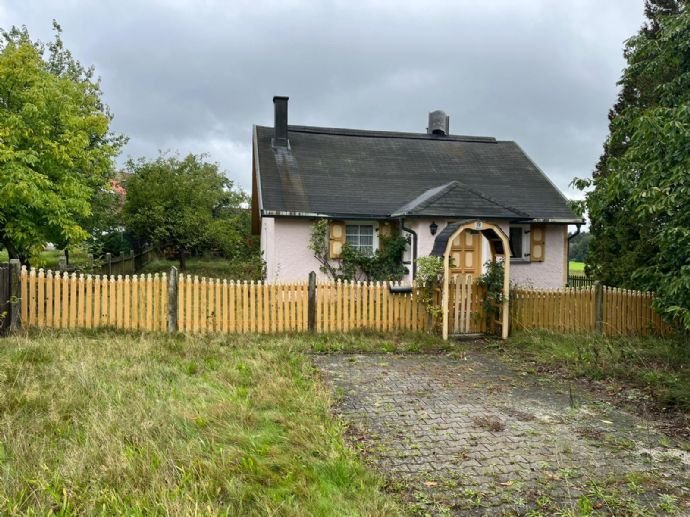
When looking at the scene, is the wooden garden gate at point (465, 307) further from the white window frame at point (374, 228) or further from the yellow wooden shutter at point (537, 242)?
the yellow wooden shutter at point (537, 242)

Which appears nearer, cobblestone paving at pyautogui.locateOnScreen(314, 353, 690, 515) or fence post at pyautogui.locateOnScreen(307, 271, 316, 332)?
cobblestone paving at pyautogui.locateOnScreen(314, 353, 690, 515)

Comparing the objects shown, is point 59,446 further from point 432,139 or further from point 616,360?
point 432,139

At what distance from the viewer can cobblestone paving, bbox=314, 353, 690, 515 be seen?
12.4 ft

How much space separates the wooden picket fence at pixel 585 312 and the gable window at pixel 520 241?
469 centimetres

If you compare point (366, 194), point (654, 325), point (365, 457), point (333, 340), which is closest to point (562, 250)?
point (654, 325)

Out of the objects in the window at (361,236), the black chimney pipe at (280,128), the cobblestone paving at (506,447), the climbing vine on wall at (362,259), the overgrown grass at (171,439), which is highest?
the black chimney pipe at (280,128)

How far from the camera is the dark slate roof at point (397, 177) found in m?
13.6

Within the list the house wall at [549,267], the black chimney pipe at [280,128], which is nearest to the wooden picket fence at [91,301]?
the black chimney pipe at [280,128]

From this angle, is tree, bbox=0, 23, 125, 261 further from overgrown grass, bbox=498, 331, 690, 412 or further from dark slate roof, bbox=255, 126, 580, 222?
overgrown grass, bbox=498, 331, 690, 412

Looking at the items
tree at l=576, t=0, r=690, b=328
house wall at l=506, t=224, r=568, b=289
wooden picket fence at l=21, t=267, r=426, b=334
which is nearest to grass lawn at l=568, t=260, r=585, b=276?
house wall at l=506, t=224, r=568, b=289

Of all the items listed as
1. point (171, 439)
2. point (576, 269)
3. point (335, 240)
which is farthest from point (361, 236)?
point (576, 269)

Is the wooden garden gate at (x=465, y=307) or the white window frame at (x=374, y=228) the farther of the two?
the white window frame at (x=374, y=228)

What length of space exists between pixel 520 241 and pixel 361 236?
5116 mm

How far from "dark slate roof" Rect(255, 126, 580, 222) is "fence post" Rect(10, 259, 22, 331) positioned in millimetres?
5989
